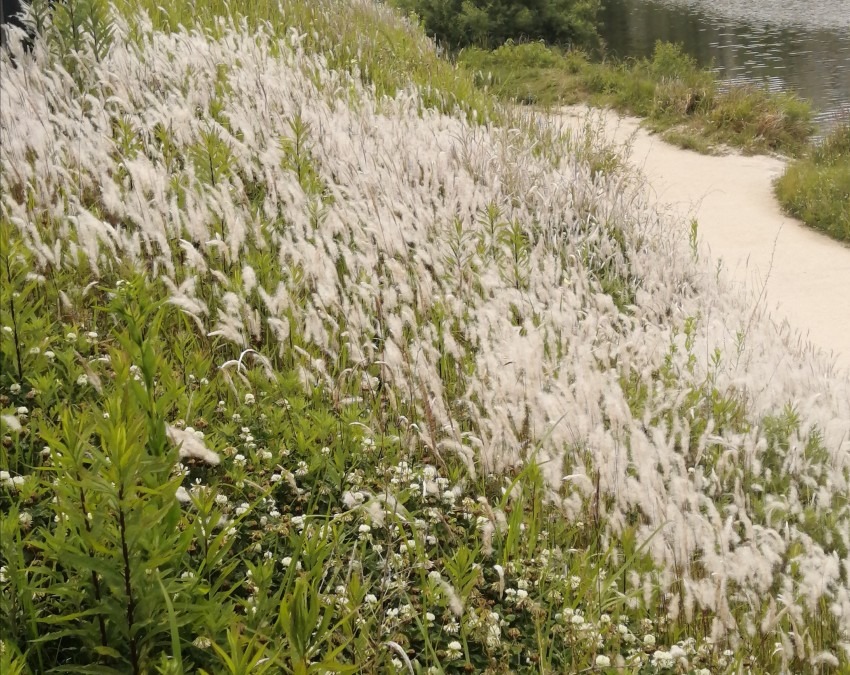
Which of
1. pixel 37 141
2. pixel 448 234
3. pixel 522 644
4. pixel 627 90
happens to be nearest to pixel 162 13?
pixel 37 141

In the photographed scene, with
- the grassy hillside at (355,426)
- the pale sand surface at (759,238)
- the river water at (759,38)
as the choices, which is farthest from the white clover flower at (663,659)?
the river water at (759,38)

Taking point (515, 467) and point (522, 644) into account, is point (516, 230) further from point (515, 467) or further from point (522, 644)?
point (522, 644)

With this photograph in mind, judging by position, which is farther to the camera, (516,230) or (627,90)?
(627,90)

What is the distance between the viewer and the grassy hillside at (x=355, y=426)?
191 centimetres

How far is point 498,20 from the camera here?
19.0 meters

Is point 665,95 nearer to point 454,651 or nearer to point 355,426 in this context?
point 355,426

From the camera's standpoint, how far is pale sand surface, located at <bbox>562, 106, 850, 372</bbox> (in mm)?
7043

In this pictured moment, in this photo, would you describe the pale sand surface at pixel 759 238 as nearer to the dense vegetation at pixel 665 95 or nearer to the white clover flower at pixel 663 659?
the dense vegetation at pixel 665 95

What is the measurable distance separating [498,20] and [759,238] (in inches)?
462

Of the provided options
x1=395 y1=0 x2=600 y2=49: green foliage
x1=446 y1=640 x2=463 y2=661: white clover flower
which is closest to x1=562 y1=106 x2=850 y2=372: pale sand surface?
x1=446 y1=640 x2=463 y2=661: white clover flower

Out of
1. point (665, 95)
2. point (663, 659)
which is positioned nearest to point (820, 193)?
point (665, 95)

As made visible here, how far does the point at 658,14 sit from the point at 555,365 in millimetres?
28667

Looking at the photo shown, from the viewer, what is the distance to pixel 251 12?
9.04 metres

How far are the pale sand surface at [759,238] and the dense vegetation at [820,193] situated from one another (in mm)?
158
